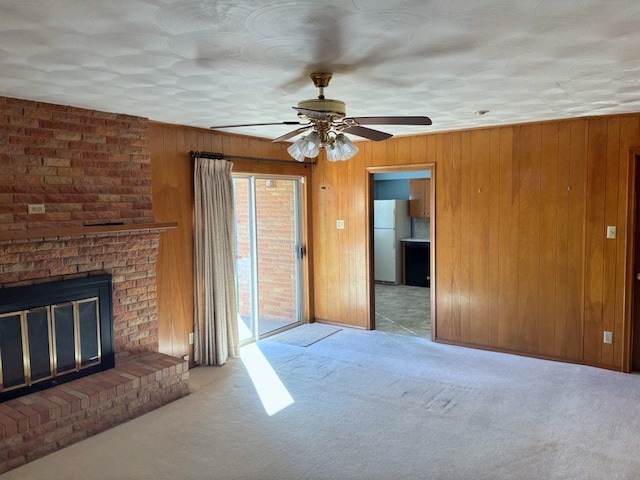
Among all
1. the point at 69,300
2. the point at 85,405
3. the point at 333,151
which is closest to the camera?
the point at 333,151

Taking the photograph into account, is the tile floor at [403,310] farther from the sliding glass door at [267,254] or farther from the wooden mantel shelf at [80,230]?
the wooden mantel shelf at [80,230]

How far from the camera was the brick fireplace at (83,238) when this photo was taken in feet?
10.9

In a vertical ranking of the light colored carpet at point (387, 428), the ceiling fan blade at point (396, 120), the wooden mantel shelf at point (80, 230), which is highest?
the ceiling fan blade at point (396, 120)

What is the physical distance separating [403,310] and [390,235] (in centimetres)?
203

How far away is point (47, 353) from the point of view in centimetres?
362

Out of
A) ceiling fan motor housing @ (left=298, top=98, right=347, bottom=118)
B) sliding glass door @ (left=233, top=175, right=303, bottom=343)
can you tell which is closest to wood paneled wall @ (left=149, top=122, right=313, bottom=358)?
sliding glass door @ (left=233, top=175, right=303, bottom=343)

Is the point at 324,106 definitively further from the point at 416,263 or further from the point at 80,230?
the point at 416,263

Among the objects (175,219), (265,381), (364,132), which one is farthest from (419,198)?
(364,132)

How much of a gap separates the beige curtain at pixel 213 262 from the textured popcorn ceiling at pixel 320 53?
0.97 meters

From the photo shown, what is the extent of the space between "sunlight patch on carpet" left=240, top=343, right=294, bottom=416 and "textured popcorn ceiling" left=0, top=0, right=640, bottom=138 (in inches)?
89.7

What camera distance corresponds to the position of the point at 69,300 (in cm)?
373

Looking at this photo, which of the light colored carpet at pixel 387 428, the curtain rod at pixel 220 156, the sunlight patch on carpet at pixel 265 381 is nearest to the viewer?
the light colored carpet at pixel 387 428

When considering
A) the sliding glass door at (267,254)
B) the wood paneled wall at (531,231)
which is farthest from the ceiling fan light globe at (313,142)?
the wood paneled wall at (531,231)

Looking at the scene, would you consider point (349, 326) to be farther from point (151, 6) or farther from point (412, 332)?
point (151, 6)
